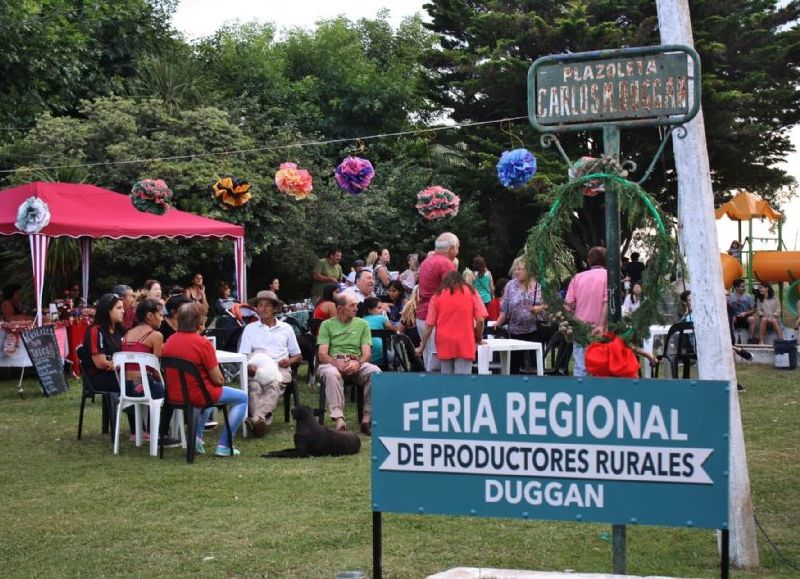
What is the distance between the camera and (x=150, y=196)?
17.5 meters

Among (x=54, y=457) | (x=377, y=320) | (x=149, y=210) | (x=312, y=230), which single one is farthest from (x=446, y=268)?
(x=312, y=230)

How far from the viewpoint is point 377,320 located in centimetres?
1273

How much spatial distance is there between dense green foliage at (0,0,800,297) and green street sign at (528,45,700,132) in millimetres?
17475

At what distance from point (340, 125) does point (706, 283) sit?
32208 mm

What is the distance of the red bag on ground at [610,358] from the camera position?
19.5 ft

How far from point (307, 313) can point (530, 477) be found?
12377 mm

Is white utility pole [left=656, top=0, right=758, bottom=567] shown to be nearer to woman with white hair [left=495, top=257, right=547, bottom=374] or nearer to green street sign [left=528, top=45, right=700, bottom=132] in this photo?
green street sign [left=528, top=45, right=700, bottom=132]

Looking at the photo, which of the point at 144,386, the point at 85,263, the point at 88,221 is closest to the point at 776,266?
the point at 85,263

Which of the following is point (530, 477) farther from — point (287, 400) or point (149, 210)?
point (149, 210)

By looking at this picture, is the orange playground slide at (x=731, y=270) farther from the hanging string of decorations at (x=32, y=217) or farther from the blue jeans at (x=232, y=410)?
the blue jeans at (x=232, y=410)

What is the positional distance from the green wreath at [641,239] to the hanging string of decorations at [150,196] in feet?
40.1

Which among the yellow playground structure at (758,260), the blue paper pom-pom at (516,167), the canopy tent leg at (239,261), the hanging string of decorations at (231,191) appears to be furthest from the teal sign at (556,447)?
the yellow playground structure at (758,260)

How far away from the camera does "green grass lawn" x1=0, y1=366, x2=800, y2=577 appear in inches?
245

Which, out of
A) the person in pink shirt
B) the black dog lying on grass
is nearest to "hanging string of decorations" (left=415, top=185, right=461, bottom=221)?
the black dog lying on grass
